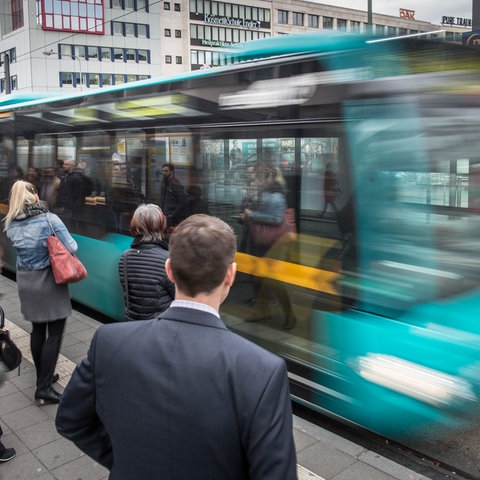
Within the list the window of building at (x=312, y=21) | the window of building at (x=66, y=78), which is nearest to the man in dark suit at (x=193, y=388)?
the window of building at (x=66, y=78)

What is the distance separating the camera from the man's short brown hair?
1.56 m

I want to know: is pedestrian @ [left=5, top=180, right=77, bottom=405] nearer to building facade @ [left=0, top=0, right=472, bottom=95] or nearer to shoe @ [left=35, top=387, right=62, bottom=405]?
shoe @ [left=35, top=387, right=62, bottom=405]

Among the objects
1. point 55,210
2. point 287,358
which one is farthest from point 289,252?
point 55,210

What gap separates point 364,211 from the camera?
3777 mm

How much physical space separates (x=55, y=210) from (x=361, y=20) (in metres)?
79.1

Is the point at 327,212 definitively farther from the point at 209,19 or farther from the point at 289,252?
the point at 209,19

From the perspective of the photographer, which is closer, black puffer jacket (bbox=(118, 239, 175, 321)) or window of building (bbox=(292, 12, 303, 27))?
black puffer jacket (bbox=(118, 239, 175, 321))

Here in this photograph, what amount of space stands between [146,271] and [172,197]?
1.91 metres

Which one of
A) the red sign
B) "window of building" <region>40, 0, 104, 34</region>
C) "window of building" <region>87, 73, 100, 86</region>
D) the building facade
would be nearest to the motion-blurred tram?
the building facade

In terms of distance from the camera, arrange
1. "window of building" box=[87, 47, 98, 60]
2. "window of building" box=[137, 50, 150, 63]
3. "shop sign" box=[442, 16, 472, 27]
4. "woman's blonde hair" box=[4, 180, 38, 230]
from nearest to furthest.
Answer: "woman's blonde hair" box=[4, 180, 38, 230] → "window of building" box=[87, 47, 98, 60] → "window of building" box=[137, 50, 150, 63] → "shop sign" box=[442, 16, 472, 27]

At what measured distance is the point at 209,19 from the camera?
69438 millimetres

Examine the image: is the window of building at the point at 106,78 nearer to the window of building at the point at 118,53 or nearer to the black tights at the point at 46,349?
the window of building at the point at 118,53

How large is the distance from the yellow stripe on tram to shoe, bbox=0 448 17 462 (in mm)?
2226

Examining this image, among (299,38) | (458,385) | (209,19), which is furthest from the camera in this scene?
(209,19)
